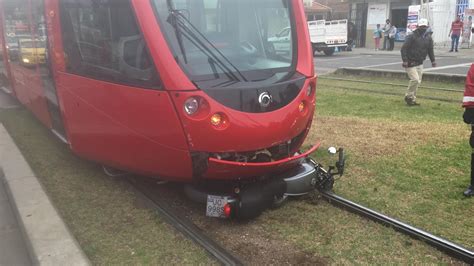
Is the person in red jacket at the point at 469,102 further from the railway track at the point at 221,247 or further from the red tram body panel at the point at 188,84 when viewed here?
the red tram body panel at the point at 188,84

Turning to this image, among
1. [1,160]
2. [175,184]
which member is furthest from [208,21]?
[1,160]

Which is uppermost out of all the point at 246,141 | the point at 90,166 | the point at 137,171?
the point at 246,141

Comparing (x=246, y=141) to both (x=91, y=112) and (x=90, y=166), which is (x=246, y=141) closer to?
(x=91, y=112)

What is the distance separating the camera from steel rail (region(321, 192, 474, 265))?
139 inches

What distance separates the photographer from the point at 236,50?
434cm

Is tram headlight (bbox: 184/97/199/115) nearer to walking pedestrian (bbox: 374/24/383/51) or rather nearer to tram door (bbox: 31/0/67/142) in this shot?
tram door (bbox: 31/0/67/142)

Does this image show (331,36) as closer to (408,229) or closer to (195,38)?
(195,38)

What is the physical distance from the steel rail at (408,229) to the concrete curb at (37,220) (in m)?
2.36

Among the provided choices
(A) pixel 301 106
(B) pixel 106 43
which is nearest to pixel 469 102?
(A) pixel 301 106

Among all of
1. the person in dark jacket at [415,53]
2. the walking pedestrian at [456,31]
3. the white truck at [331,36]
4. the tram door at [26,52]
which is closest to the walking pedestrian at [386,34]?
the white truck at [331,36]

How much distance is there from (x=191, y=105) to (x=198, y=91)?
0.13m

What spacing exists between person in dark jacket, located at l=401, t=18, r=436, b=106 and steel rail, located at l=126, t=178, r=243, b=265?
6.56 m

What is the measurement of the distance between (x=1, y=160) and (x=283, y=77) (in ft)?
13.1

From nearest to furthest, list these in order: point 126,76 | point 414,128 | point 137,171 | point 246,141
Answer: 1. point 246,141
2. point 126,76
3. point 137,171
4. point 414,128
